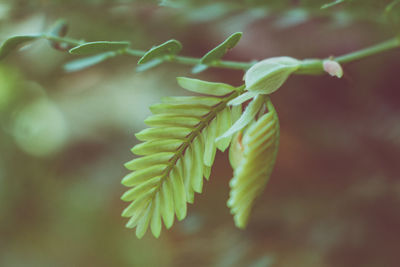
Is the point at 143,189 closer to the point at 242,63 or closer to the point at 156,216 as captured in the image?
the point at 156,216

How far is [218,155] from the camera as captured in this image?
4.20 ft

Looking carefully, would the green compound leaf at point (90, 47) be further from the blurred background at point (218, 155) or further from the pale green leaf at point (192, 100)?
the blurred background at point (218, 155)

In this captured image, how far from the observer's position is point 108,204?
1.35 meters

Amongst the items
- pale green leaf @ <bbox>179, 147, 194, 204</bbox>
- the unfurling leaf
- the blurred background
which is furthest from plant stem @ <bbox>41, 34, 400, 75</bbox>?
the blurred background

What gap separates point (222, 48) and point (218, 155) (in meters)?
0.89

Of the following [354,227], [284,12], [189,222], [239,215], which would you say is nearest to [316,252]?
[354,227]

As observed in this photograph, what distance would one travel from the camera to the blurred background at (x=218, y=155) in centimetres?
93

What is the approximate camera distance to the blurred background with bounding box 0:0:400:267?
0.93m

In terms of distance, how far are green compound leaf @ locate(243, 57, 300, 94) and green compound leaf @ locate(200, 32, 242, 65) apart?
0.13 feet

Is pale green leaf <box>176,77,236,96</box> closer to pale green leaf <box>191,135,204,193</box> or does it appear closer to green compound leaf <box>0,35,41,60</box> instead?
pale green leaf <box>191,135,204,193</box>

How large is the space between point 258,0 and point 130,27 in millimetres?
364

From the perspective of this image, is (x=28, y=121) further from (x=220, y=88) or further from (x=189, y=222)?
(x=220, y=88)

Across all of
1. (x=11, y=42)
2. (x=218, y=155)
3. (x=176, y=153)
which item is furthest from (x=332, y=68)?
(x=218, y=155)

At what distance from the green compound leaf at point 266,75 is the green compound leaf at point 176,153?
34mm
